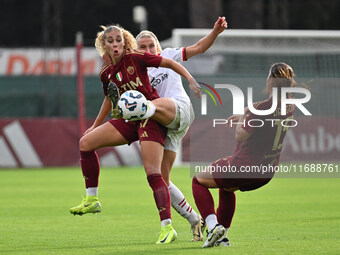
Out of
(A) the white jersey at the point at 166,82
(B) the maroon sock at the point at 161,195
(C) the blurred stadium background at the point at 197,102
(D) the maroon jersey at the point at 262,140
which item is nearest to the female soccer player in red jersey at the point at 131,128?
(B) the maroon sock at the point at 161,195

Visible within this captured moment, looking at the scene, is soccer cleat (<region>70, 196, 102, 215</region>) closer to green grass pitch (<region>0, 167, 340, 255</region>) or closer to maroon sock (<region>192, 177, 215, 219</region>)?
green grass pitch (<region>0, 167, 340, 255</region>)

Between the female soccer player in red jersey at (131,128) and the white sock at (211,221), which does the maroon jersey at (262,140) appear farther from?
the female soccer player in red jersey at (131,128)

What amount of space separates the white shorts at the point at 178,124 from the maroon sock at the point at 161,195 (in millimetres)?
554

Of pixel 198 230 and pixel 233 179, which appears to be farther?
pixel 198 230

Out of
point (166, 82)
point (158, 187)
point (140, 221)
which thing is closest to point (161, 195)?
point (158, 187)

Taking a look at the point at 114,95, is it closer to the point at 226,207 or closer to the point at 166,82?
the point at 166,82

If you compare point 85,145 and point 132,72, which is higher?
point 132,72

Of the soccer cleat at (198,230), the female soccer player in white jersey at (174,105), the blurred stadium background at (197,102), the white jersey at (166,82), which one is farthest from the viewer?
the blurred stadium background at (197,102)

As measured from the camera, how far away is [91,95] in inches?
896

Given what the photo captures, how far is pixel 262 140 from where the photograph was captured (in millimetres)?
7074

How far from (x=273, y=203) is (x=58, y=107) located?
11.7 meters

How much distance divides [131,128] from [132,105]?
450 millimetres

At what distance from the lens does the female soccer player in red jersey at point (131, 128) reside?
7.30 metres

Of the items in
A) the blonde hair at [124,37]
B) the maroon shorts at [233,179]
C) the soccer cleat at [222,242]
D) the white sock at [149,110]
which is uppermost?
the blonde hair at [124,37]
